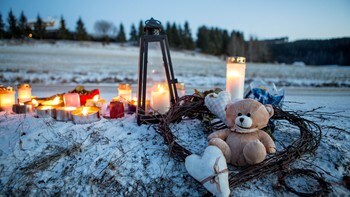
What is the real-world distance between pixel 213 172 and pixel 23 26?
5699 centimetres

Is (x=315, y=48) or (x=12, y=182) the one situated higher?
(x=315, y=48)

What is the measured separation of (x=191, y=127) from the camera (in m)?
2.81

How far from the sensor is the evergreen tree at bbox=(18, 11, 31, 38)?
4506cm

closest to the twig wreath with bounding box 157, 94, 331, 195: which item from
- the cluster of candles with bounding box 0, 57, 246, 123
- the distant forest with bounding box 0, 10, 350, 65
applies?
the cluster of candles with bounding box 0, 57, 246, 123

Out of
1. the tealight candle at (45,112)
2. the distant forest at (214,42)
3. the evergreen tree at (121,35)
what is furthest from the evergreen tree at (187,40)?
the tealight candle at (45,112)

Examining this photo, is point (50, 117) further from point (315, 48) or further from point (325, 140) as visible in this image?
point (315, 48)

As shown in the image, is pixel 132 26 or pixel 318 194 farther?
pixel 132 26

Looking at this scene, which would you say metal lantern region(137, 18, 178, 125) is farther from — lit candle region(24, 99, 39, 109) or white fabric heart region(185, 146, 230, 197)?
lit candle region(24, 99, 39, 109)

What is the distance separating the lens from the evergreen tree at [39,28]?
45.0m

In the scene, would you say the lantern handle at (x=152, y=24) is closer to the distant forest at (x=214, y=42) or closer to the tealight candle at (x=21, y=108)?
the tealight candle at (x=21, y=108)

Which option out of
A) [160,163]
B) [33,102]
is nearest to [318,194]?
[160,163]

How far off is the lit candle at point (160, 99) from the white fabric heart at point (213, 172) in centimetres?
138

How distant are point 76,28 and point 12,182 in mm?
53254

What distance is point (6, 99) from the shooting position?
3.49 metres
